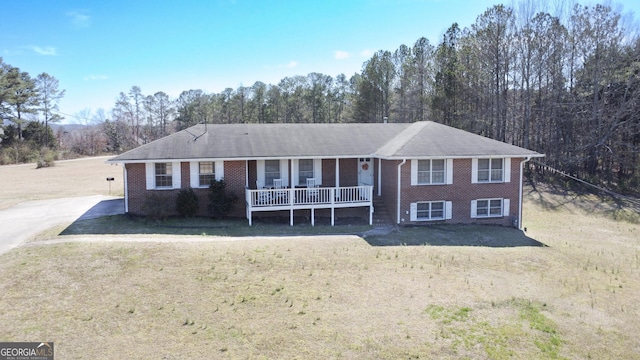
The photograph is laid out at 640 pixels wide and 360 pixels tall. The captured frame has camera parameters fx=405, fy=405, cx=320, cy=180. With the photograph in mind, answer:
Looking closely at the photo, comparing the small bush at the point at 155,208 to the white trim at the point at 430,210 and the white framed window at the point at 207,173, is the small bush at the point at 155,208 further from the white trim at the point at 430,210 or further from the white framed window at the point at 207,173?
the white trim at the point at 430,210

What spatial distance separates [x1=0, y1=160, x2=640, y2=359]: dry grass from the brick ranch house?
365cm

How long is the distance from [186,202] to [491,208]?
1426 cm

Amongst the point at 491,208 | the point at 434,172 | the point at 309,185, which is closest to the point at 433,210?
the point at 434,172

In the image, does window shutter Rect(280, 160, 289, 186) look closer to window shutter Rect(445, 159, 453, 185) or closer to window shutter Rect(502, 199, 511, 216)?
window shutter Rect(445, 159, 453, 185)

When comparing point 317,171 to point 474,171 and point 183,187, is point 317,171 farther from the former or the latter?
point 474,171

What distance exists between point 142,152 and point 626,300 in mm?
18238

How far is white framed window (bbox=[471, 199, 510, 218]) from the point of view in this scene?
63.7ft

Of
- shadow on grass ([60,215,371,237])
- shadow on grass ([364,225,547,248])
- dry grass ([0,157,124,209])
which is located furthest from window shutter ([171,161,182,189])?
dry grass ([0,157,124,209])

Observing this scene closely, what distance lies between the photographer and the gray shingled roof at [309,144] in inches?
717

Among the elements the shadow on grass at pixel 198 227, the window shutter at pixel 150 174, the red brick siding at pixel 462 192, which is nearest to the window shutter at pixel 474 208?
the red brick siding at pixel 462 192

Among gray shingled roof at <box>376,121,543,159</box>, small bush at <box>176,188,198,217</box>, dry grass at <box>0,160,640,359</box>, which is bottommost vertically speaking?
dry grass at <box>0,160,640,359</box>

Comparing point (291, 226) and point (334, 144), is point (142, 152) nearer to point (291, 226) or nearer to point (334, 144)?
point (291, 226)

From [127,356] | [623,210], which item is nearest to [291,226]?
[127,356]

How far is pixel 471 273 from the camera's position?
40.6 feet
